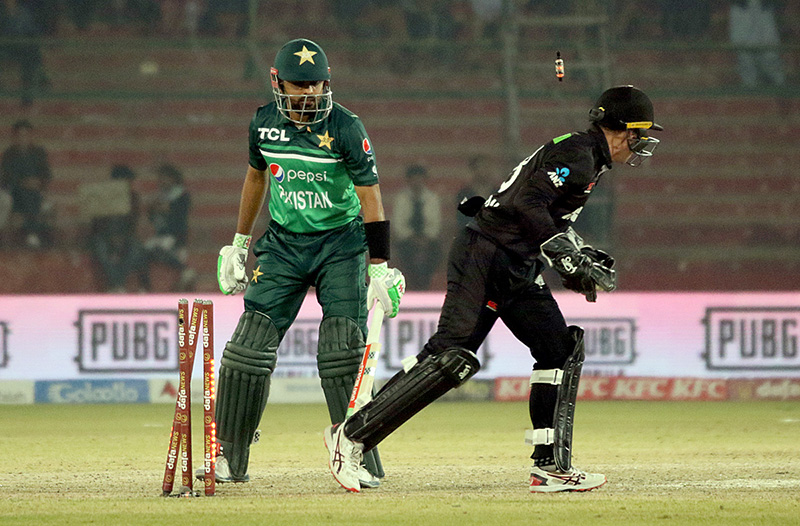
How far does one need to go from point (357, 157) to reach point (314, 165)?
21 cm

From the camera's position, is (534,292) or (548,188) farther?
(534,292)

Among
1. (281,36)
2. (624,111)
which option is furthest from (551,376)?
(281,36)

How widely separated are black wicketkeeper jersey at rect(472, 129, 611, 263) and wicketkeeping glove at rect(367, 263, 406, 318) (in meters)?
0.43

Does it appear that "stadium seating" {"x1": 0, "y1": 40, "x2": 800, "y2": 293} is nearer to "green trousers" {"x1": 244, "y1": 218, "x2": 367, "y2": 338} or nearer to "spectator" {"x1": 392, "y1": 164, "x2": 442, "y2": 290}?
"spectator" {"x1": 392, "y1": 164, "x2": 442, "y2": 290}

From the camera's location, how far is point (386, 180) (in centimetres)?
1448

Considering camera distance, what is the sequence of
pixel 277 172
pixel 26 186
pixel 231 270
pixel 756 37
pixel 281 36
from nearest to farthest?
pixel 277 172, pixel 231 270, pixel 26 186, pixel 756 37, pixel 281 36

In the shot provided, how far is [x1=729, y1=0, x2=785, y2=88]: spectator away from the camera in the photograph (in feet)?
49.3

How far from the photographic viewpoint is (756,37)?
1530 cm

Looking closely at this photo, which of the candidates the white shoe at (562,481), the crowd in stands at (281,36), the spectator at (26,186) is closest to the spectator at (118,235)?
the crowd in stands at (281,36)

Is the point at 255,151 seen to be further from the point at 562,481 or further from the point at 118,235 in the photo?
the point at 118,235

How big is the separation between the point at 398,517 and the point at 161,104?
35.5 feet

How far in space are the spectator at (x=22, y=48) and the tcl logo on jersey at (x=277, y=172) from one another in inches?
375

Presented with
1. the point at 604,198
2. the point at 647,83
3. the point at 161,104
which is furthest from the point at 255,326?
the point at 647,83

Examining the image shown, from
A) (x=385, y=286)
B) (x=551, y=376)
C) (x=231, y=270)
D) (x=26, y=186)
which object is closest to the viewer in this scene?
(x=551, y=376)
